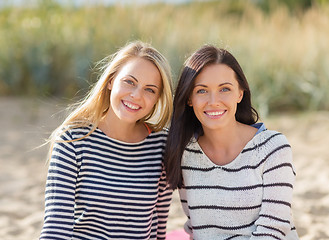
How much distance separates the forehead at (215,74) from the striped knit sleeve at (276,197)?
40 centimetres

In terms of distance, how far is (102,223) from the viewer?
2.28 m

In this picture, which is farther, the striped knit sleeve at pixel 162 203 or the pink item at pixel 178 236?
the pink item at pixel 178 236

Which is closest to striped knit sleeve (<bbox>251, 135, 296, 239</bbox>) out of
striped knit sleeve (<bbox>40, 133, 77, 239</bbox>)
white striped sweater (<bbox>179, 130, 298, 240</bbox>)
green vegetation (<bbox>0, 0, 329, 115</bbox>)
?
white striped sweater (<bbox>179, 130, 298, 240</bbox>)

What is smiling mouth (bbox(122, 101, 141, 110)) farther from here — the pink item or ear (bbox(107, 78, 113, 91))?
the pink item

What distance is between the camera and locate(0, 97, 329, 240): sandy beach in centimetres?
Answer: 342

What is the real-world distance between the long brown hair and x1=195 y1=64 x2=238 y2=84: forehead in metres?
0.02

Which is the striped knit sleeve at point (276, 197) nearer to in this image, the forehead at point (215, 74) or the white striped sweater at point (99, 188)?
the forehead at point (215, 74)

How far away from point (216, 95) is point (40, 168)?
2.99 meters

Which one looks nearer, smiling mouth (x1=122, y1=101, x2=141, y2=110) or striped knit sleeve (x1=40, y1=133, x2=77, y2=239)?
striped knit sleeve (x1=40, y1=133, x2=77, y2=239)

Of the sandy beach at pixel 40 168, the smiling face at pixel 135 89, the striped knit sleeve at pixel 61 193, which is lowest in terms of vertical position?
the striped knit sleeve at pixel 61 193

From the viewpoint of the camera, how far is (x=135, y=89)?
2.29 meters

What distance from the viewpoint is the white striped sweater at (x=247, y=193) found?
2098mm

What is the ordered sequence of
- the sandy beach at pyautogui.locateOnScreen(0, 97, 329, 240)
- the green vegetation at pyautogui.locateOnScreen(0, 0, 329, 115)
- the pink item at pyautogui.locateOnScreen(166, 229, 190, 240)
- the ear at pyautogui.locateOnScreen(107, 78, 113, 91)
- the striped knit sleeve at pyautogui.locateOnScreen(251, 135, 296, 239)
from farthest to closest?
the green vegetation at pyautogui.locateOnScreen(0, 0, 329, 115)
the sandy beach at pyautogui.locateOnScreen(0, 97, 329, 240)
the pink item at pyautogui.locateOnScreen(166, 229, 190, 240)
the ear at pyautogui.locateOnScreen(107, 78, 113, 91)
the striped knit sleeve at pyautogui.locateOnScreen(251, 135, 296, 239)

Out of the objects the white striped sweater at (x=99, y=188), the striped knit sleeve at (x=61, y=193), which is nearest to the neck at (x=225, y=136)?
the white striped sweater at (x=99, y=188)
